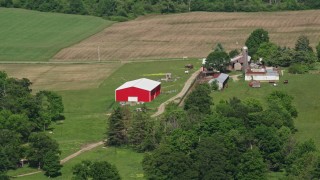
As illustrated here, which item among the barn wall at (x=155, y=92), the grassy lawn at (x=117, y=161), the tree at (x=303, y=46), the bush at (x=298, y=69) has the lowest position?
the grassy lawn at (x=117, y=161)

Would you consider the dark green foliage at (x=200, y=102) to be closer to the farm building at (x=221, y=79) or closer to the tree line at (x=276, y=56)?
the farm building at (x=221, y=79)

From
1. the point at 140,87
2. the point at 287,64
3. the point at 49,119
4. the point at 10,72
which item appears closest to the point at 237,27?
the point at 287,64

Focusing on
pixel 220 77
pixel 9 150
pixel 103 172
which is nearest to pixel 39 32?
pixel 220 77

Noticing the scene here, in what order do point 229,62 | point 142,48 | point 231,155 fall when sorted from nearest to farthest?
point 231,155
point 229,62
point 142,48

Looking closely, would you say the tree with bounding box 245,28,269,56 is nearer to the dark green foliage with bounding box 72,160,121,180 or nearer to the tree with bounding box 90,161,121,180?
the dark green foliage with bounding box 72,160,121,180

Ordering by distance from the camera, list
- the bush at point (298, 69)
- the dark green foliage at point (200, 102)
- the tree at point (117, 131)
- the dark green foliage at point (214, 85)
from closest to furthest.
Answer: the tree at point (117, 131) < the dark green foliage at point (200, 102) < the dark green foliage at point (214, 85) < the bush at point (298, 69)

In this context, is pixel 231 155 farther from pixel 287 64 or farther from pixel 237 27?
pixel 237 27

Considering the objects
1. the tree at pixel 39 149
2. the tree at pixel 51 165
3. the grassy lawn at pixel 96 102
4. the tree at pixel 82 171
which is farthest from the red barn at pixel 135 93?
the tree at pixel 82 171

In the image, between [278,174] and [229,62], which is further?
[229,62]
